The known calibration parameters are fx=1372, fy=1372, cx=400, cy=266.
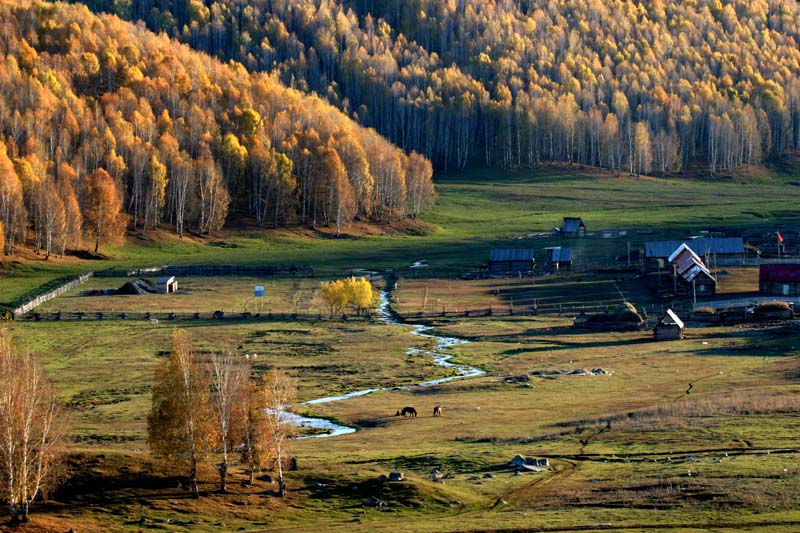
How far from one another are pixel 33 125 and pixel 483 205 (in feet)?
196

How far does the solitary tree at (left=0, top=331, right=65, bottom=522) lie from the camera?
4106 cm

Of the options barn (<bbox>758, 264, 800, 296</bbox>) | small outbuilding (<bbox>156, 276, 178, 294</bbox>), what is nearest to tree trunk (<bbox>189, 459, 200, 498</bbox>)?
barn (<bbox>758, 264, 800, 296</bbox>)

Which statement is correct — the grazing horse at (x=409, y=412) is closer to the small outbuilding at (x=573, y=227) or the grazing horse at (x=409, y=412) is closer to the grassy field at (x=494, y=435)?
the grassy field at (x=494, y=435)

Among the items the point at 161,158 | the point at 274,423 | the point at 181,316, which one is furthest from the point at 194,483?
the point at 161,158

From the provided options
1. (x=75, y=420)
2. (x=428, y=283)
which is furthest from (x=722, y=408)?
(x=428, y=283)

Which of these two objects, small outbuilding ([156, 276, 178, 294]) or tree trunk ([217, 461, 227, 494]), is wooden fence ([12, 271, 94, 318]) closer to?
small outbuilding ([156, 276, 178, 294])

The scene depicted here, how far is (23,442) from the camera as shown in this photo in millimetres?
41688

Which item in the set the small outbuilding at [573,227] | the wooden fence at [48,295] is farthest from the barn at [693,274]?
the wooden fence at [48,295]

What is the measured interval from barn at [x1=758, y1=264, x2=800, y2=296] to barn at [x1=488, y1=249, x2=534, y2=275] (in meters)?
29.9

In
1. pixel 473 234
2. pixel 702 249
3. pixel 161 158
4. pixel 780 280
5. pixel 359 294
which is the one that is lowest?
pixel 359 294

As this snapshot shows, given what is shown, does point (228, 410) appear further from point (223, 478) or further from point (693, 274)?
point (693, 274)

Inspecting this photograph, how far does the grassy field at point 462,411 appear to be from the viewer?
42625 millimetres

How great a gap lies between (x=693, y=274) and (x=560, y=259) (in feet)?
87.2

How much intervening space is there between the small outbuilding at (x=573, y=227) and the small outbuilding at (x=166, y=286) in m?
52.5
